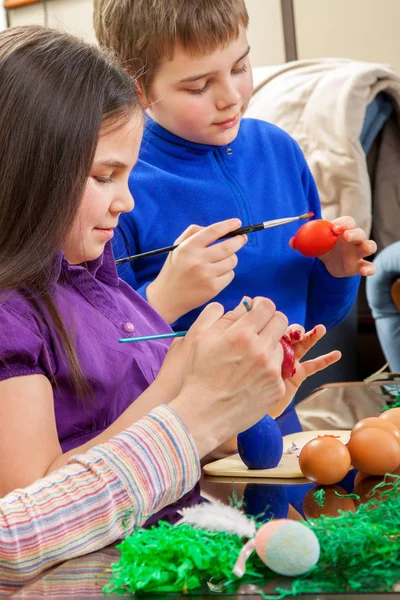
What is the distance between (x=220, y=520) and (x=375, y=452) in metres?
0.28

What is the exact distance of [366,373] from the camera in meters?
3.15

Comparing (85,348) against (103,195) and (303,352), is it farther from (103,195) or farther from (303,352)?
(303,352)

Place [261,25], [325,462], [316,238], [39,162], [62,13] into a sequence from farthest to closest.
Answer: [62,13], [261,25], [316,238], [39,162], [325,462]

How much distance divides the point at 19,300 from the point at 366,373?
2417 mm

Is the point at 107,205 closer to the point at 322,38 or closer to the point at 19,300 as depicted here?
the point at 19,300

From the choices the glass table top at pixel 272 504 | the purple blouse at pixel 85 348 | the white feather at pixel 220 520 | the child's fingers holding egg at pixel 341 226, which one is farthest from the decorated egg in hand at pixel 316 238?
the white feather at pixel 220 520

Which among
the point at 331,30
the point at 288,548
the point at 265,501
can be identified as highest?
the point at 288,548

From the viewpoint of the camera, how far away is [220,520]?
1.96ft

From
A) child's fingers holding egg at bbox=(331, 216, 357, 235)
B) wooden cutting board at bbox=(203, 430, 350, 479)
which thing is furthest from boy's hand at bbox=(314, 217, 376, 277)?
wooden cutting board at bbox=(203, 430, 350, 479)

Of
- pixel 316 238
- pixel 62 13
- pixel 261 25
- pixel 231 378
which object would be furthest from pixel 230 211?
pixel 62 13

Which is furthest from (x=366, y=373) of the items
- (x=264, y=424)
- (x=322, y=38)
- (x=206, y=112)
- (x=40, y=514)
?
(x=40, y=514)

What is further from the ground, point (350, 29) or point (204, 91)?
point (204, 91)

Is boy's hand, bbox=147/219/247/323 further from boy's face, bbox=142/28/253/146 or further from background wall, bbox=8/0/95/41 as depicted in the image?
background wall, bbox=8/0/95/41

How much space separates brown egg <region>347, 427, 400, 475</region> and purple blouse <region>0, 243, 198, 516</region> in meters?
0.17
